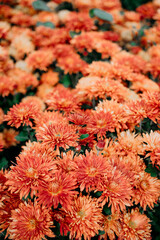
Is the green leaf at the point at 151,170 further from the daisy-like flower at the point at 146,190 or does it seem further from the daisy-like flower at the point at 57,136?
the daisy-like flower at the point at 57,136

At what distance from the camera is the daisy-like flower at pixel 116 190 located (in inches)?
30.5

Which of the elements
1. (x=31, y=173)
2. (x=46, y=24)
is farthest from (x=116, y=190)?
(x=46, y=24)

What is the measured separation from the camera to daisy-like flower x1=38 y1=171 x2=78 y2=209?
2.37 ft

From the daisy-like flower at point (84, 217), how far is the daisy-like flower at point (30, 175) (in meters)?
0.16

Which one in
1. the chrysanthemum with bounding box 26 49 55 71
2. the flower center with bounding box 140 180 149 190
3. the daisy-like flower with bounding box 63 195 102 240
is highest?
the chrysanthemum with bounding box 26 49 55 71

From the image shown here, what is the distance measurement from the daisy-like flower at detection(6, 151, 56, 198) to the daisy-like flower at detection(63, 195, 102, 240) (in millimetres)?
163

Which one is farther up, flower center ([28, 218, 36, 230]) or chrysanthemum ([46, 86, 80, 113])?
chrysanthemum ([46, 86, 80, 113])

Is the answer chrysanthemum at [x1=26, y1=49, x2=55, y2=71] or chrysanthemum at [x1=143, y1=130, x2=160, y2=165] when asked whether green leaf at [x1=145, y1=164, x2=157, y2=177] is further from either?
chrysanthemum at [x1=26, y1=49, x2=55, y2=71]

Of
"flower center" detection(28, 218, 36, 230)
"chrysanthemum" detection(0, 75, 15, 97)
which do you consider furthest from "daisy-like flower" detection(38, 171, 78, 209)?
"chrysanthemum" detection(0, 75, 15, 97)

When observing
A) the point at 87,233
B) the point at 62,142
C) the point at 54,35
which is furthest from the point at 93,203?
the point at 54,35

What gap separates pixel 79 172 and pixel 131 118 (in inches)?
17.4

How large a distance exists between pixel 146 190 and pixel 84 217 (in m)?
0.33

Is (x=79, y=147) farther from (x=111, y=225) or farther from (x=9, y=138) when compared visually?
(x=9, y=138)

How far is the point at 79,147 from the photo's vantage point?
922 millimetres
